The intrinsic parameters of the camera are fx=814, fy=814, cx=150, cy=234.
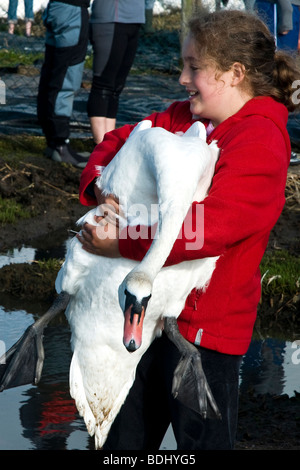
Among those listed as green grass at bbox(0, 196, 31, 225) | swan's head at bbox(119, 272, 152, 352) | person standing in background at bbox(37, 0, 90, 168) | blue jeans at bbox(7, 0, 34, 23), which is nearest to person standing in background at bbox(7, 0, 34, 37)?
blue jeans at bbox(7, 0, 34, 23)

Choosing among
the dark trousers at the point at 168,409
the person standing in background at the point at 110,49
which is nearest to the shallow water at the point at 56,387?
the dark trousers at the point at 168,409

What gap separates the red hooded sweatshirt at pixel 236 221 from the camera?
96.7 inches

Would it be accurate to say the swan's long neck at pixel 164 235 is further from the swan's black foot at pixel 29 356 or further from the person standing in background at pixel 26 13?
the person standing in background at pixel 26 13

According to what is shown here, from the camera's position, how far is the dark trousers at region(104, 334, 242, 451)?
2637 millimetres

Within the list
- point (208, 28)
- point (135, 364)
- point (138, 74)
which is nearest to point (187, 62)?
point (208, 28)

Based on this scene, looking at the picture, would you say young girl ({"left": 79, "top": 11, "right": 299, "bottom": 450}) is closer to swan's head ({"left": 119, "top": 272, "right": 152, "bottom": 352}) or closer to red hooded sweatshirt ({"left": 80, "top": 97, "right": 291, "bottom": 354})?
Result: red hooded sweatshirt ({"left": 80, "top": 97, "right": 291, "bottom": 354})

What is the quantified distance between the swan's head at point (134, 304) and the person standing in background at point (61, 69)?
5.40 metres

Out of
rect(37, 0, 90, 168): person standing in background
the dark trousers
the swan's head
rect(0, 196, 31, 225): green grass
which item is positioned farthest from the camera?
rect(37, 0, 90, 168): person standing in background

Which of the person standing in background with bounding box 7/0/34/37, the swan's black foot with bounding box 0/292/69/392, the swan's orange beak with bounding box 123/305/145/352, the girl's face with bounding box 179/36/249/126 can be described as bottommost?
the person standing in background with bounding box 7/0/34/37

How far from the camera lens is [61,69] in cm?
735

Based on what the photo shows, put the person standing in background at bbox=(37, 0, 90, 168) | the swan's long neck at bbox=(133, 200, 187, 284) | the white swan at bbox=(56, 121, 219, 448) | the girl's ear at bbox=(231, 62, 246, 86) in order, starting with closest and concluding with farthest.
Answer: the swan's long neck at bbox=(133, 200, 187, 284)
the white swan at bbox=(56, 121, 219, 448)
the girl's ear at bbox=(231, 62, 246, 86)
the person standing in background at bbox=(37, 0, 90, 168)

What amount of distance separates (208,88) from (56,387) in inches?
72.8

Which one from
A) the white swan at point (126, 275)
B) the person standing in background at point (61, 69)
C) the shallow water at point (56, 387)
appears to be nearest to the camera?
the white swan at point (126, 275)

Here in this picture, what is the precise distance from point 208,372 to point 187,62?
3.43 ft
